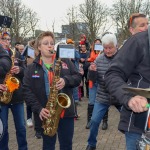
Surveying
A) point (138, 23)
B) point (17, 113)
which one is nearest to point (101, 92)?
point (17, 113)

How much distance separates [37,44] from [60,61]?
43 centimetres

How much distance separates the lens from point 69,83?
12.6ft

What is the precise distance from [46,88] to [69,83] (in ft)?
0.93

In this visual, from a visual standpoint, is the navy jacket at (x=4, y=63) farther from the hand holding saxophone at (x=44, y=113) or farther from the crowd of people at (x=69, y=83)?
the hand holding saxophone at (x=44, y=113)

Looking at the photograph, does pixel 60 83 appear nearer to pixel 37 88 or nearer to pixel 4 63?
pixel 37 88

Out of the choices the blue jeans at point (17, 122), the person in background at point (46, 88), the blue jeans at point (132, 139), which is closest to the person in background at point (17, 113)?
the blue jeans at point (17, 122)

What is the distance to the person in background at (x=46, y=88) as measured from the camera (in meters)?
3.79

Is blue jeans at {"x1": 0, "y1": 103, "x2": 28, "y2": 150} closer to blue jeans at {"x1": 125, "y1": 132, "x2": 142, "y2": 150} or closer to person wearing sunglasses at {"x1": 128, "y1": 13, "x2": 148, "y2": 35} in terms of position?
person wearing sunglasses at {"x1": 128, "y1": 13, "x2": 148, "y2": 35}

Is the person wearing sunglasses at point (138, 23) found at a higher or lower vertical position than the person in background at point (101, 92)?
higher

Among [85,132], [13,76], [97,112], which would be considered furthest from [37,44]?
[85,132]

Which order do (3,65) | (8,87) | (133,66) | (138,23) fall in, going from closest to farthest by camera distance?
(133,66) → (138,23) → (3,65) → (8,87)

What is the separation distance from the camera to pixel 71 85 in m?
3.90

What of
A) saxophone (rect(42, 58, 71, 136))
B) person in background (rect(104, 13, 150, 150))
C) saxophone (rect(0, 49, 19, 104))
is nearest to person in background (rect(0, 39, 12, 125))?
saxophone (rect(0, 49, 19, 104))

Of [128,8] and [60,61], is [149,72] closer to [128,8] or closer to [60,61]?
[60,61]
